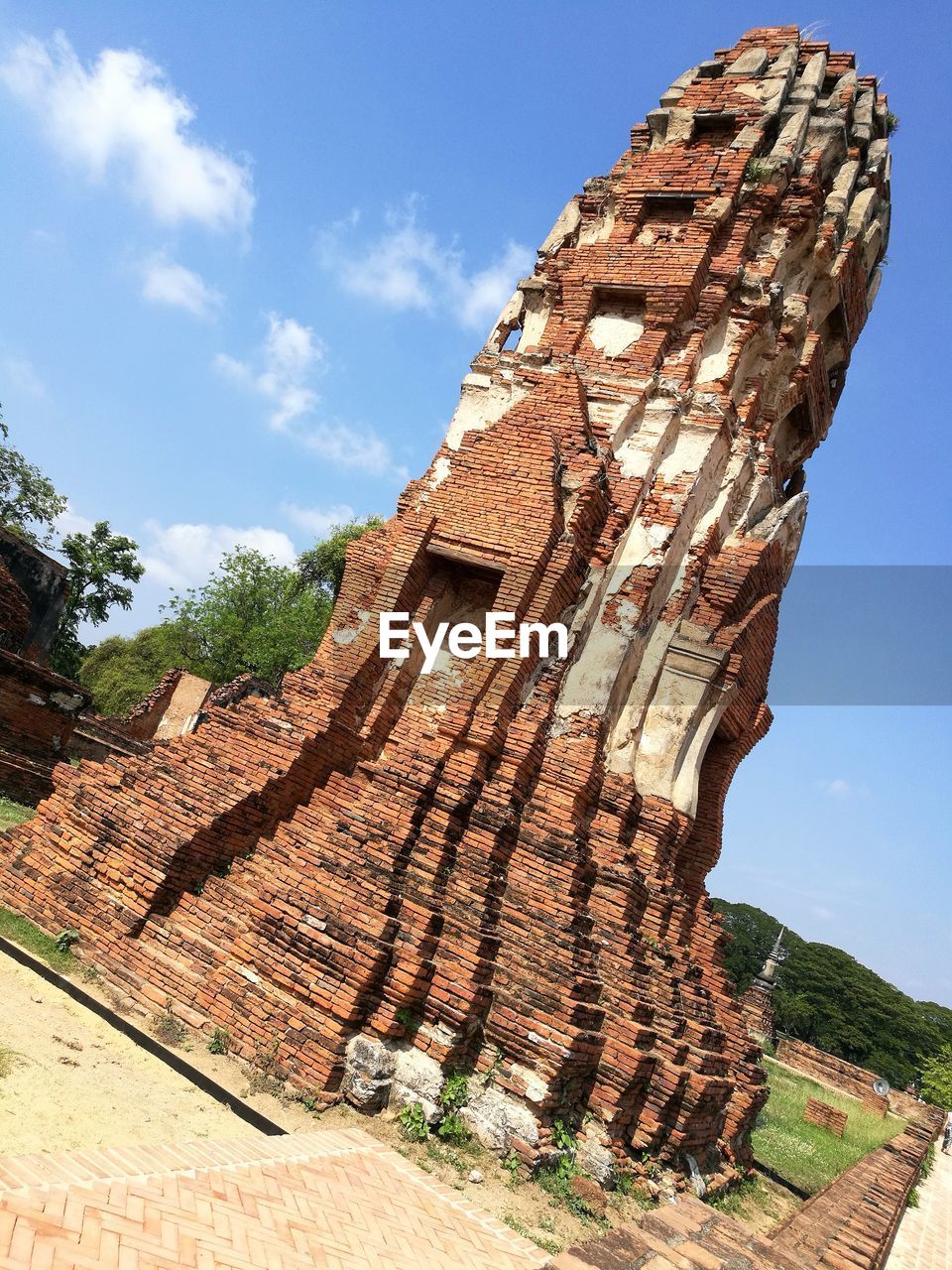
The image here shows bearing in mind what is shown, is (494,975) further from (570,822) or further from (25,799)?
(25,799)

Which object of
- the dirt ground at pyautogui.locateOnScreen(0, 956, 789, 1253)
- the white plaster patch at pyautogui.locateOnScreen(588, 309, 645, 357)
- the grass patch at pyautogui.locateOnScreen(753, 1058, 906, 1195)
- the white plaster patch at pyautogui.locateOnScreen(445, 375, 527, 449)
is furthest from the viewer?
the grass patch at pyautogui.locateOnScreen(753, 1058, 906, 1195)

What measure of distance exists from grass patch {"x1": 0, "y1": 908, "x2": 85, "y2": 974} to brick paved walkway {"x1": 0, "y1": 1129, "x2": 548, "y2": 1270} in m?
2.26

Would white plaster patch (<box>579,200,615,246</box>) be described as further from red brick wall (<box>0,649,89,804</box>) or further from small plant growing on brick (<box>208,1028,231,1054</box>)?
red brick wall (<box>0,649,89,804</box>)

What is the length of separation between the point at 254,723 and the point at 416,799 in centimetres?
156

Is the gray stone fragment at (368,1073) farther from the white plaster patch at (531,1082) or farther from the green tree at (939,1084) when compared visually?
the green tree at (939,1084)

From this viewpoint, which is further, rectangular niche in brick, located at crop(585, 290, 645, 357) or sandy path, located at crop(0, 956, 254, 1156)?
rectangular niche in brick, located at crop(585, 290, 645, 357)

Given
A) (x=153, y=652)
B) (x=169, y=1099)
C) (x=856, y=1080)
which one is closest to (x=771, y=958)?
(x=856, y=1080)

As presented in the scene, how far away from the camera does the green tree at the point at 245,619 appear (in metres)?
27.6

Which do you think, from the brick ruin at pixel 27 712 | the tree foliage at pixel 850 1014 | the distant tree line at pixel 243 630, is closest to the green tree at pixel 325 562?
the distant tree line at pixel 243 630

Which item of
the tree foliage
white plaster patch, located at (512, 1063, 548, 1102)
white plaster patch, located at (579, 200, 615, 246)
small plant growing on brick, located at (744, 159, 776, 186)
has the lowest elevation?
the tree foliage

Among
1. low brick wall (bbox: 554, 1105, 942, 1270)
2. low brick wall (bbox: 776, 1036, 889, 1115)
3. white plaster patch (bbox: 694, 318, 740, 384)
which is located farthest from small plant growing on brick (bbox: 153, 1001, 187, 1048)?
low brick wall (bbox: 776, 1036, 889, 1115)

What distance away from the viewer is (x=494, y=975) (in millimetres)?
5617

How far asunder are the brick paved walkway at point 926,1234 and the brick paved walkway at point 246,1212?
24.7 feet

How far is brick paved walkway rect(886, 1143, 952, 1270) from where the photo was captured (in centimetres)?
932
